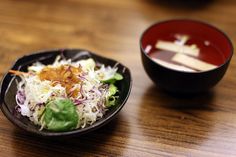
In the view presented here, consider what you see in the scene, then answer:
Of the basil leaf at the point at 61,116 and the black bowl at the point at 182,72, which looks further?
the black bowl at the point at 182,72

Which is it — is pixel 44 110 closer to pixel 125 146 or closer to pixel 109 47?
pixel 125 146

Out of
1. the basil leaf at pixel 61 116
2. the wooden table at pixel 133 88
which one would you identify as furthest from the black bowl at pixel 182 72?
the basil leaf at pixel 61 116

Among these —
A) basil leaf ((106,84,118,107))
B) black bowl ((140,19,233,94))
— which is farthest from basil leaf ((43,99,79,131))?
black bowl ((140,19,233,94))

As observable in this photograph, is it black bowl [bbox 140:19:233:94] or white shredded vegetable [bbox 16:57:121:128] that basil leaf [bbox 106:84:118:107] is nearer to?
white shredded vegetable [bbox 16:57:121:128]

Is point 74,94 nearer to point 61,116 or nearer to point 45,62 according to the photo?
point 61,116

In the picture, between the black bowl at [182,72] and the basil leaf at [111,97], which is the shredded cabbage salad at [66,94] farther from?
the black bowl at [182,72]
